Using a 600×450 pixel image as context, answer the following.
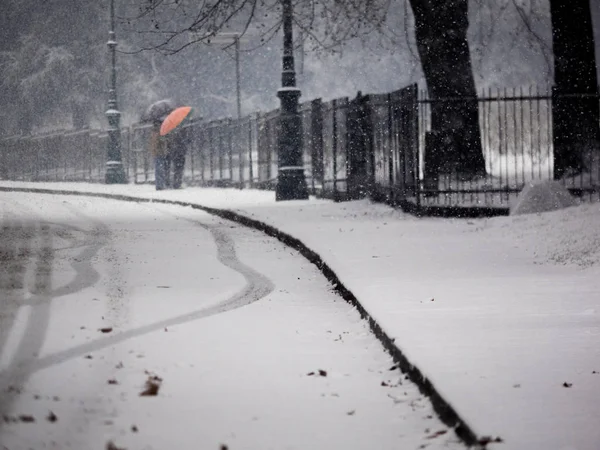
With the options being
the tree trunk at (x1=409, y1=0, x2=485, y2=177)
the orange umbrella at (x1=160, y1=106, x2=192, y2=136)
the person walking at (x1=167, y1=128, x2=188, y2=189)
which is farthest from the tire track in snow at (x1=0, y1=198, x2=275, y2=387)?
the person walking at (x1=167, y1=128, x2=188, y2=189)

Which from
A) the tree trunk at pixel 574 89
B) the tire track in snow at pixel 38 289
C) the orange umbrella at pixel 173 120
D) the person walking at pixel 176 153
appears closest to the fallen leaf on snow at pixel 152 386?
the tire track in snow at pixel 38 289

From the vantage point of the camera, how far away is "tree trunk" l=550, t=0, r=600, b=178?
1972 centimetres

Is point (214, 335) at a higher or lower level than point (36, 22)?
lower

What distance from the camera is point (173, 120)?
30.9m

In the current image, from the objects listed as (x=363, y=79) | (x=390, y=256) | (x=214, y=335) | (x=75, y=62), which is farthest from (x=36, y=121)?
(x=214, y=335)

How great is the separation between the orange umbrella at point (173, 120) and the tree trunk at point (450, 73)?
9653 millimetres

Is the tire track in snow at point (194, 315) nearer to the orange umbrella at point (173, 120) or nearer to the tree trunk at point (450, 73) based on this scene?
the tree trunk at point (450, 73)

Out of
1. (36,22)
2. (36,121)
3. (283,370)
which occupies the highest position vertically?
(36,22)

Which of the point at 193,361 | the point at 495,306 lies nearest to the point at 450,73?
the point at 495,306

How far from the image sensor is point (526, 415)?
4930mm

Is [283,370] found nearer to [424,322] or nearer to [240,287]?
[424,322]

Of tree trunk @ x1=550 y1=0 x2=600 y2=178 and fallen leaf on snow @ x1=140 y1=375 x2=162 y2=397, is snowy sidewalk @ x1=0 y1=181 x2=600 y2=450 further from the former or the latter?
tree trunk @ x1=550 y1=0 x2=600 y2=178

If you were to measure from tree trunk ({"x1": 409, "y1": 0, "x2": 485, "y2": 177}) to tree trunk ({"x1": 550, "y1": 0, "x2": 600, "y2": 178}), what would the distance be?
5.44 feet

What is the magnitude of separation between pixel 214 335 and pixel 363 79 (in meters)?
64.8
